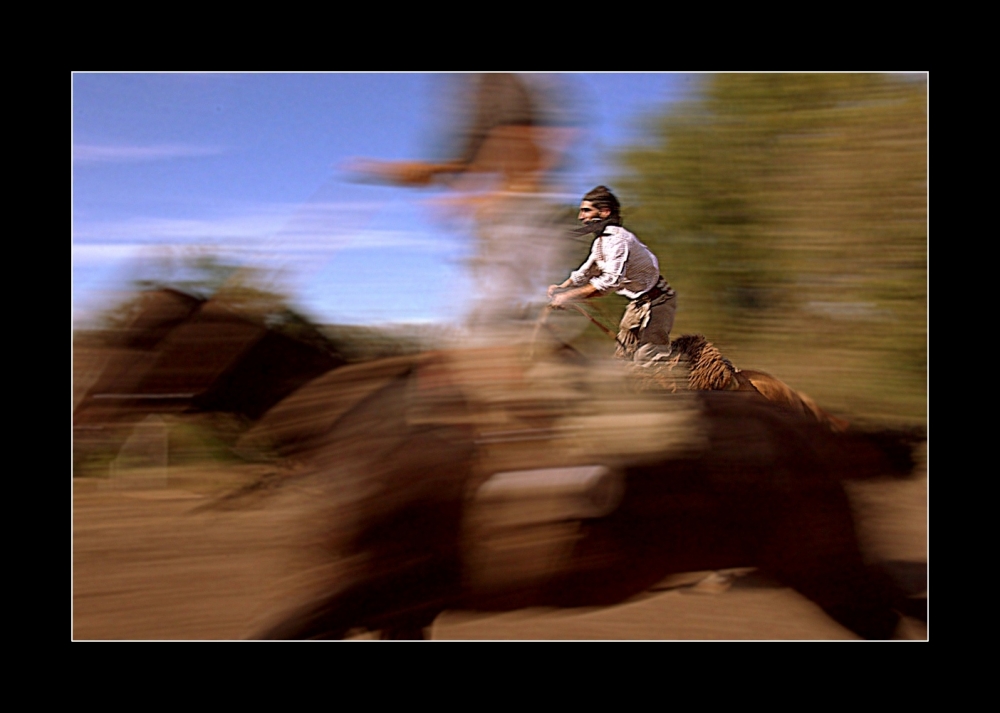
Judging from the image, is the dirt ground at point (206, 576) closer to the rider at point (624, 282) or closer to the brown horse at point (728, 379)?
the brown horse at point (728, 379)

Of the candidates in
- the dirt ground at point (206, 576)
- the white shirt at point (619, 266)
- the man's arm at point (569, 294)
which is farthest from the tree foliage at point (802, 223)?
the dirt ground at point (206, 576)

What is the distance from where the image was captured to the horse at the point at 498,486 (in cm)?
239

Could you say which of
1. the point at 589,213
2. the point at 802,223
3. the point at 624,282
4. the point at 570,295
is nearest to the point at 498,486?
the point at 570,295

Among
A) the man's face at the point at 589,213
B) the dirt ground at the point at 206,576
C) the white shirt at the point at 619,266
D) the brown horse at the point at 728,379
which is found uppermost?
the man's face at the point at 589,213

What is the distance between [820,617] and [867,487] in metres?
0.46

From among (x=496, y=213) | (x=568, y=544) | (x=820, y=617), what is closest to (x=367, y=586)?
(x=568, y=544)

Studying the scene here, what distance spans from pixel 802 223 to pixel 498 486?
1.32 m

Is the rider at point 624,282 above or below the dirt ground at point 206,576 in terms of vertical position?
above

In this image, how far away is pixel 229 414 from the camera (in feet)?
7.98

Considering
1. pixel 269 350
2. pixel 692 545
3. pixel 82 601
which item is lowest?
pixel 82 601

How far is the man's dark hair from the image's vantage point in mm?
2465

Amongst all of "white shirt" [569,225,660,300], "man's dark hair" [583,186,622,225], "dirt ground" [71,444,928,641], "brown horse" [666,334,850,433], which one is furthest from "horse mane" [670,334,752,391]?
"dirt ground" [71,444,928,641]

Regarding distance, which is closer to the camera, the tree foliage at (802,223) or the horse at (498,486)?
the horse at (498,486)

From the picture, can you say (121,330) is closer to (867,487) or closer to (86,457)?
(86,457)
